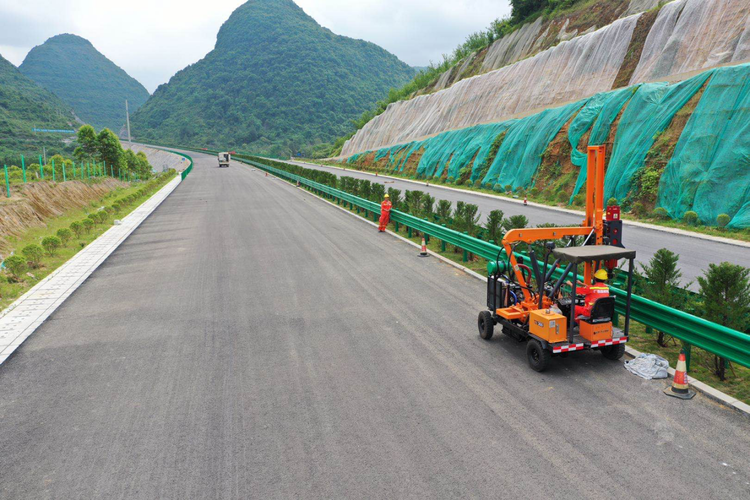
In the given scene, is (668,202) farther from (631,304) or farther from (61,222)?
(61,222)

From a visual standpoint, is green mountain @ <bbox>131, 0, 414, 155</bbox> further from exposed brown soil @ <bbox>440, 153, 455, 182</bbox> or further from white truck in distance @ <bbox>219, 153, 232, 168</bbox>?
exposed brown soil @ <bbox>440, 153, 455, 182</bbox>

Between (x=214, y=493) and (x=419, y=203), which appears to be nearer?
(x=214, y=493)

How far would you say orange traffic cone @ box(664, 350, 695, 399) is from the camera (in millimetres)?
5469

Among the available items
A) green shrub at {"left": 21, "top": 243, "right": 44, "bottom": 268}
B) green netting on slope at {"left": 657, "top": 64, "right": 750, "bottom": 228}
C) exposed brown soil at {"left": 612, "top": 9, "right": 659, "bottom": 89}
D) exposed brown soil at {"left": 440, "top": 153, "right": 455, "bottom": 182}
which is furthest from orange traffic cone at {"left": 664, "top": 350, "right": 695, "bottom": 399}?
exposed brown soil at {"left": 440, "top": 153, "right": 455, "bottom": 182}

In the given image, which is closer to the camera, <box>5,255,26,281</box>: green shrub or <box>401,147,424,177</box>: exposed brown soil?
<box>5,255,26,281</box>: green shrub

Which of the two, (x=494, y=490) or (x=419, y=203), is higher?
(x=419, y=203)

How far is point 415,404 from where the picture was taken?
17.9 feet

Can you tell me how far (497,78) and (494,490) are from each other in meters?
46.3

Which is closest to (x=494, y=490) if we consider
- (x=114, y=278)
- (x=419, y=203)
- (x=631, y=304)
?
(x=631, y=304)

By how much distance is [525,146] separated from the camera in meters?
30.0

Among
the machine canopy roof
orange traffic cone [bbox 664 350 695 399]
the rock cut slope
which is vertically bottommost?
orange traffic cone [bbox 664 350 695 399]

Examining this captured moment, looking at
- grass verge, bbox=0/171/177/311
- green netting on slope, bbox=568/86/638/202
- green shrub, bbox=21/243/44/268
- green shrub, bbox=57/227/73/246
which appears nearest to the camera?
grass verge, bbox=0/171/177/311

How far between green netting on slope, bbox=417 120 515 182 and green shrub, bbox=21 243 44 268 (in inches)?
1065

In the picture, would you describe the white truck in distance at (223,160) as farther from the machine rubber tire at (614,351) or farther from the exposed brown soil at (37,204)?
the machine rubber tire at (614,351)
